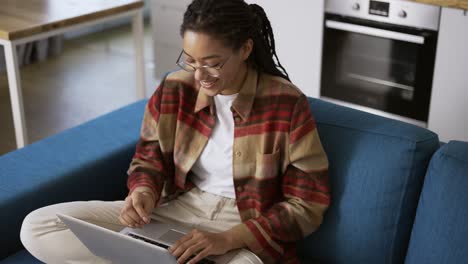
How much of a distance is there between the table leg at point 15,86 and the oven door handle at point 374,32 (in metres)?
1.42

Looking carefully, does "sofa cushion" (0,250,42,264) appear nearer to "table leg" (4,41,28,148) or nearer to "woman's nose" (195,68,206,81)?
"woman's nose" (195,68,206,81)

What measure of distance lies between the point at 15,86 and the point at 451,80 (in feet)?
6.05

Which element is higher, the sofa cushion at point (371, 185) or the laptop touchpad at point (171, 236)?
the sofa cushion at point (371, 185)

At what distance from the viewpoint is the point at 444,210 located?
5.24 feet

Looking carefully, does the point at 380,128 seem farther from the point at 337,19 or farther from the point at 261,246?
the point at 337,19

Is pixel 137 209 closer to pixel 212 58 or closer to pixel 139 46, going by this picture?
pixel 212 58

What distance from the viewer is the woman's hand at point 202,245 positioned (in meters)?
1.61

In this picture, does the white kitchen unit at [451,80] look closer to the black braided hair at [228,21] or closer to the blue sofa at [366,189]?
the blue sofa at [366,189]

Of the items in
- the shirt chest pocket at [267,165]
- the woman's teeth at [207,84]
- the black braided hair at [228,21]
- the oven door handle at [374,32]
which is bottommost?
the shirt chest pocket at [267,165]

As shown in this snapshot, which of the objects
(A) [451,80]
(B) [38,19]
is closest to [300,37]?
(A) [451,80]

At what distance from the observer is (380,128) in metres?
1.78

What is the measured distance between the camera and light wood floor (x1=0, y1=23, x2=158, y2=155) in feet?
12.4

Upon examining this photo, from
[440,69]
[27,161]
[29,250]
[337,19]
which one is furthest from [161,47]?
[29,250]

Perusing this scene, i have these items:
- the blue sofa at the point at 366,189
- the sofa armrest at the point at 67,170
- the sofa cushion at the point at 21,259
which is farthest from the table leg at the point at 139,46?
the sofa cushion at the point at 21,259
